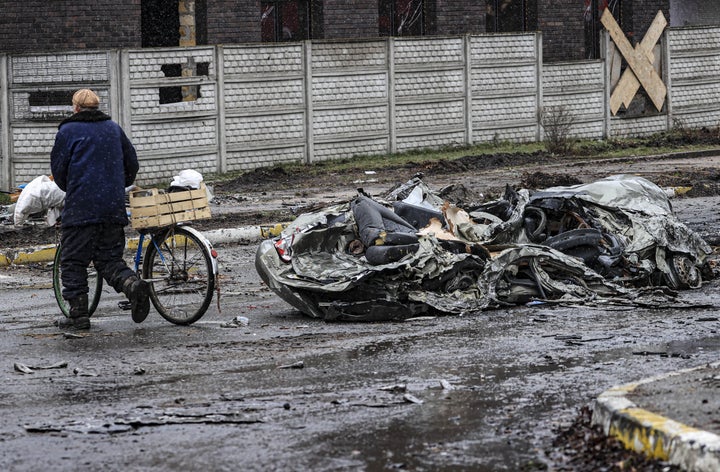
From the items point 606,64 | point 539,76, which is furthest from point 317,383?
point 606,64

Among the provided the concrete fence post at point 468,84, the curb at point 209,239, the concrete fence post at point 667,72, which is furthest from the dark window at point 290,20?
the curb at point 209,239

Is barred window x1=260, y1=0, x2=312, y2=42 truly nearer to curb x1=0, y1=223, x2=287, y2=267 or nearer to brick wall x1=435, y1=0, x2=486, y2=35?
brick wall x1=435, y1=0, x2=486, y2=35

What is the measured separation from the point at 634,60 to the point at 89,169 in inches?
760

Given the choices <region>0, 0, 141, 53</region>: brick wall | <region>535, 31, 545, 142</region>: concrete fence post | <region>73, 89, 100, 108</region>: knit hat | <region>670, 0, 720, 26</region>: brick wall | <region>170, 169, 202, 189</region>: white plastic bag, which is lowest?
<region>170, 169, 202, 189</region>: white plastic bag

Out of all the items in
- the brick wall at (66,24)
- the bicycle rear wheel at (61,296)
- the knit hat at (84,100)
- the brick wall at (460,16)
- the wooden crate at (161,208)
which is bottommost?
the bicycle rear wheel at (61,296)

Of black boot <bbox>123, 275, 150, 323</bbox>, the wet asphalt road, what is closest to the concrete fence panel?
the wet asphalt road

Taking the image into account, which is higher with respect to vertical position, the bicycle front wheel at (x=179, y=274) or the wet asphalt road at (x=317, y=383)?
the bicycle front wheel at (x=179, y=274)

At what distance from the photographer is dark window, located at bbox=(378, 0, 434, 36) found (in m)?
28.7

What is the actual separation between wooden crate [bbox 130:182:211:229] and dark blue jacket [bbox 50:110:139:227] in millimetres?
122

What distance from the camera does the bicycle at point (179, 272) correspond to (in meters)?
9.83

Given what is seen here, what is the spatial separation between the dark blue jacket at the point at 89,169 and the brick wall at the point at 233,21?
634 inches

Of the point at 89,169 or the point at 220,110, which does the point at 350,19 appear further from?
the point at 89,169

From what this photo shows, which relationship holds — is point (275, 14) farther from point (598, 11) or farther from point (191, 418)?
point (191, 418)

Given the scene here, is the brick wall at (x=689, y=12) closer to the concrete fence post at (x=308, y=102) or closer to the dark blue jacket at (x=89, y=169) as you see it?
the concrete fence post at (x=308, y=102)
